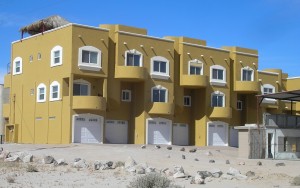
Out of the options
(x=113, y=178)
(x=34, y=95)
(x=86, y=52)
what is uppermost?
(x=86, y=52)

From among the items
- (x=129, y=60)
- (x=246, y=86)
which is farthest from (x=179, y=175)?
(x=246, y=86)

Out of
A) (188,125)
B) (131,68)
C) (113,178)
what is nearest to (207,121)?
(188,125)

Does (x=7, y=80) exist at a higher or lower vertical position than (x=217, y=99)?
higher

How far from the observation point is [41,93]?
50625 millimetres

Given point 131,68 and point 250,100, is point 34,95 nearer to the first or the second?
point 131,68

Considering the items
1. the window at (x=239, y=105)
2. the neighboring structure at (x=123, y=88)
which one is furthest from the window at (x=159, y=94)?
the window at (x=239, y=105)

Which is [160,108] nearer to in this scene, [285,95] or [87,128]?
[87,128]

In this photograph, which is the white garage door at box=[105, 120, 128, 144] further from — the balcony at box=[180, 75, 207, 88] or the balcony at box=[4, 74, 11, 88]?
the balcony at box=[4, 74, 11, 88]

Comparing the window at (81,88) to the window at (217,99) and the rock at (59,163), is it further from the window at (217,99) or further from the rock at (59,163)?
the rock at (59,163)

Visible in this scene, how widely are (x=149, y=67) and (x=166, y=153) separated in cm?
1565

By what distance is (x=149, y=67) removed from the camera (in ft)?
172

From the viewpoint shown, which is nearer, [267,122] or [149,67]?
[267,122]

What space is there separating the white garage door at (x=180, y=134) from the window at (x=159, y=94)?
4399 mm

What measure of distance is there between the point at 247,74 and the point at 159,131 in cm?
1535
